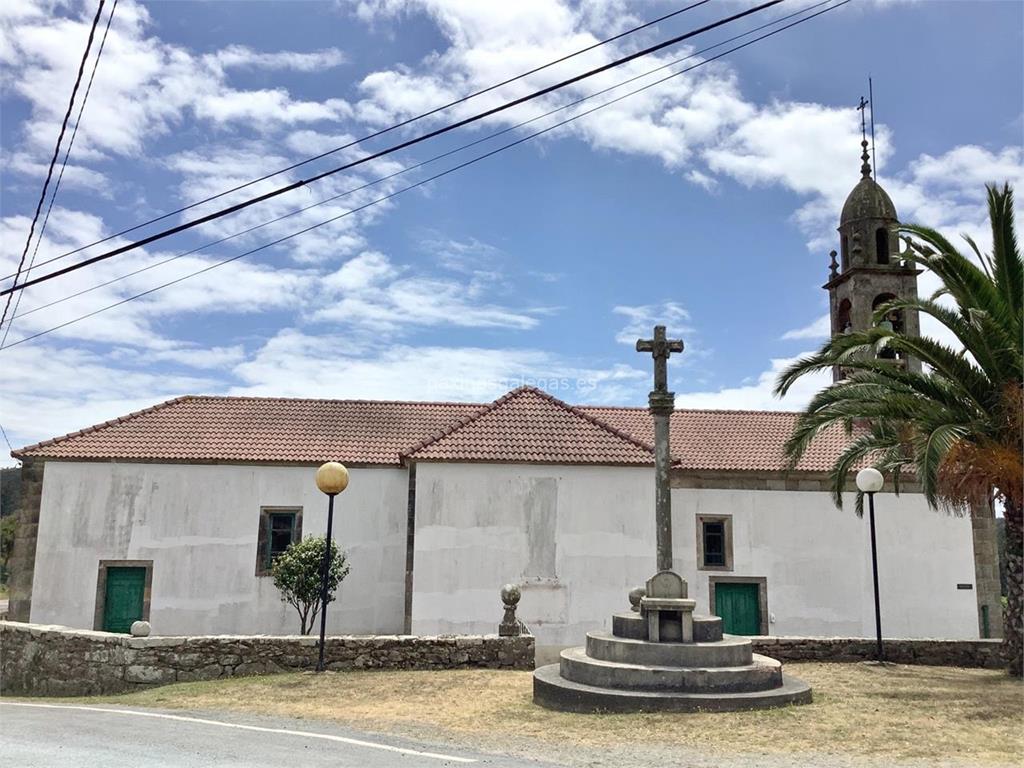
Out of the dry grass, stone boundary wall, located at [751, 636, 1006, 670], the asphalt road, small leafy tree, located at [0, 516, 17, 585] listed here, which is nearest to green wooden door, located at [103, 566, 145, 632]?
the dry grass

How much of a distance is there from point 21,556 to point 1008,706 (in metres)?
18.2

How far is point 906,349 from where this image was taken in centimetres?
1199

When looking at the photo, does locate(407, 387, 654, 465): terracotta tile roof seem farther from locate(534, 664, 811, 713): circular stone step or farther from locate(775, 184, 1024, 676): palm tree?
locate(534, 664, 811, 713): circular stone step

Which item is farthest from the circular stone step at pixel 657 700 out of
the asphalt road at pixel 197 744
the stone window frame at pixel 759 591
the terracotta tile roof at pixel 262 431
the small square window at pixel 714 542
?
the terracotta tile roof at pixel 262 431

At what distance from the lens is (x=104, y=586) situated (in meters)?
17.6

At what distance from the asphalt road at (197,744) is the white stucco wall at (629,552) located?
8268mm

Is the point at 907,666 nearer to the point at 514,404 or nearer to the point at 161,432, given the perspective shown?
the point at 514,404

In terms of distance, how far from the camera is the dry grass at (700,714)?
7641 millimetres

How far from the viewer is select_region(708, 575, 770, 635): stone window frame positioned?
18.3 meters

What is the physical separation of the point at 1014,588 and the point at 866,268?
13786 millimetres

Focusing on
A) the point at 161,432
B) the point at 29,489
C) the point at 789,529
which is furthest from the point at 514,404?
the point at 29,489

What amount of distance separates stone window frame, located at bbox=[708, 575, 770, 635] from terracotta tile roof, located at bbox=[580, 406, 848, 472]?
2519 mm

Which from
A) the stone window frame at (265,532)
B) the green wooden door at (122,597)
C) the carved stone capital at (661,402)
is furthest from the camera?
the stone window frame at (265,532)

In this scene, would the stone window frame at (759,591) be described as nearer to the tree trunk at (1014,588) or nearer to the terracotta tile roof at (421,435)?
the terracotta tile roof at (421,435)
